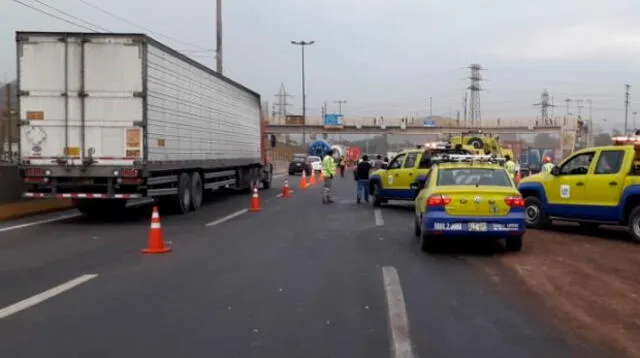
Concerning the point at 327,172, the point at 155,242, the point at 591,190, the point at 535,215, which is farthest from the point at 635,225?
the point at 327,172

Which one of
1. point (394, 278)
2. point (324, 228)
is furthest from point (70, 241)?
point (394, 278)

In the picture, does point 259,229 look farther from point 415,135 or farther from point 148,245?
point 415,135

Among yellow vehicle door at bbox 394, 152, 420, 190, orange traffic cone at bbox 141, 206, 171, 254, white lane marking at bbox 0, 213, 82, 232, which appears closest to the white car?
yellow vehicle door at bbox 394, 152, 420, 190

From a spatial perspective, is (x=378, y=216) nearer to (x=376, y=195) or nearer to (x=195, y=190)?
(x=376, y=195)

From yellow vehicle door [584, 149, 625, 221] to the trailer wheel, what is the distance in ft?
33.0

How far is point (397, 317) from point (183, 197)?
497 inches

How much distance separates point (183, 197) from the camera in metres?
19.0

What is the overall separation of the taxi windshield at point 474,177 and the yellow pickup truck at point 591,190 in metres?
2.77

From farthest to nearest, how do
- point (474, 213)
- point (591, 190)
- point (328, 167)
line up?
1. point (328, 167)
2. point (591, 190)
3. point (474, 213)

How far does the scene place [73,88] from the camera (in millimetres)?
15891

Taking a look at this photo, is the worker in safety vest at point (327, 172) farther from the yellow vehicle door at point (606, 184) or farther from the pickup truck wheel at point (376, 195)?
the yellow vehicle door at point (606, 184)

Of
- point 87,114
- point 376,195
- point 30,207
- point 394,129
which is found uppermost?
point 394,129

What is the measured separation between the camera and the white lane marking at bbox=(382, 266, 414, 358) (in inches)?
238

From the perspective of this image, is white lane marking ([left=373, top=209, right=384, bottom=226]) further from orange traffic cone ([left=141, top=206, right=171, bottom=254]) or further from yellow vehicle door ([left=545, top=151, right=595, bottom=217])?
orange traffic cone ([left=141, top=206, right=171, bottom=254])
